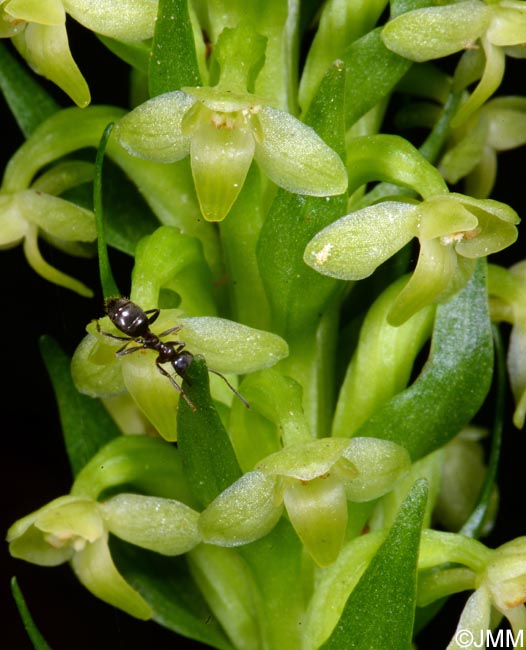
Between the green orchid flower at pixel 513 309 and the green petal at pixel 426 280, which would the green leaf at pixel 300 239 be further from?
the green orchid flower at pixel 513 309

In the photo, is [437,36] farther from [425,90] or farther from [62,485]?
[62,485]

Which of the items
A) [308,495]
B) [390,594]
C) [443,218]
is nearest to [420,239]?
[443,218]

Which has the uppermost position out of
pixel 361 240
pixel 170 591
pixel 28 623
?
pixel 361 240

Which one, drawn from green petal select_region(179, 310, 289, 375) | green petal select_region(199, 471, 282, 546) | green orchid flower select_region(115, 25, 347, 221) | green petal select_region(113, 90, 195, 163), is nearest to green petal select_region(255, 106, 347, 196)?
green orchid flower select_region(115, 25, 347, 221)

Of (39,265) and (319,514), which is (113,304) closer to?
(39,265)

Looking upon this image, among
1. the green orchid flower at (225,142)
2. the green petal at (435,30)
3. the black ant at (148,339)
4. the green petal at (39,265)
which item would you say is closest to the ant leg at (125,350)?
the black ant at (148,339)

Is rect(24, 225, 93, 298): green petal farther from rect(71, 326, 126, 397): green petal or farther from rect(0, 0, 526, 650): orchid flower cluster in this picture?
rect(71, 326, 126, 397): green petal
